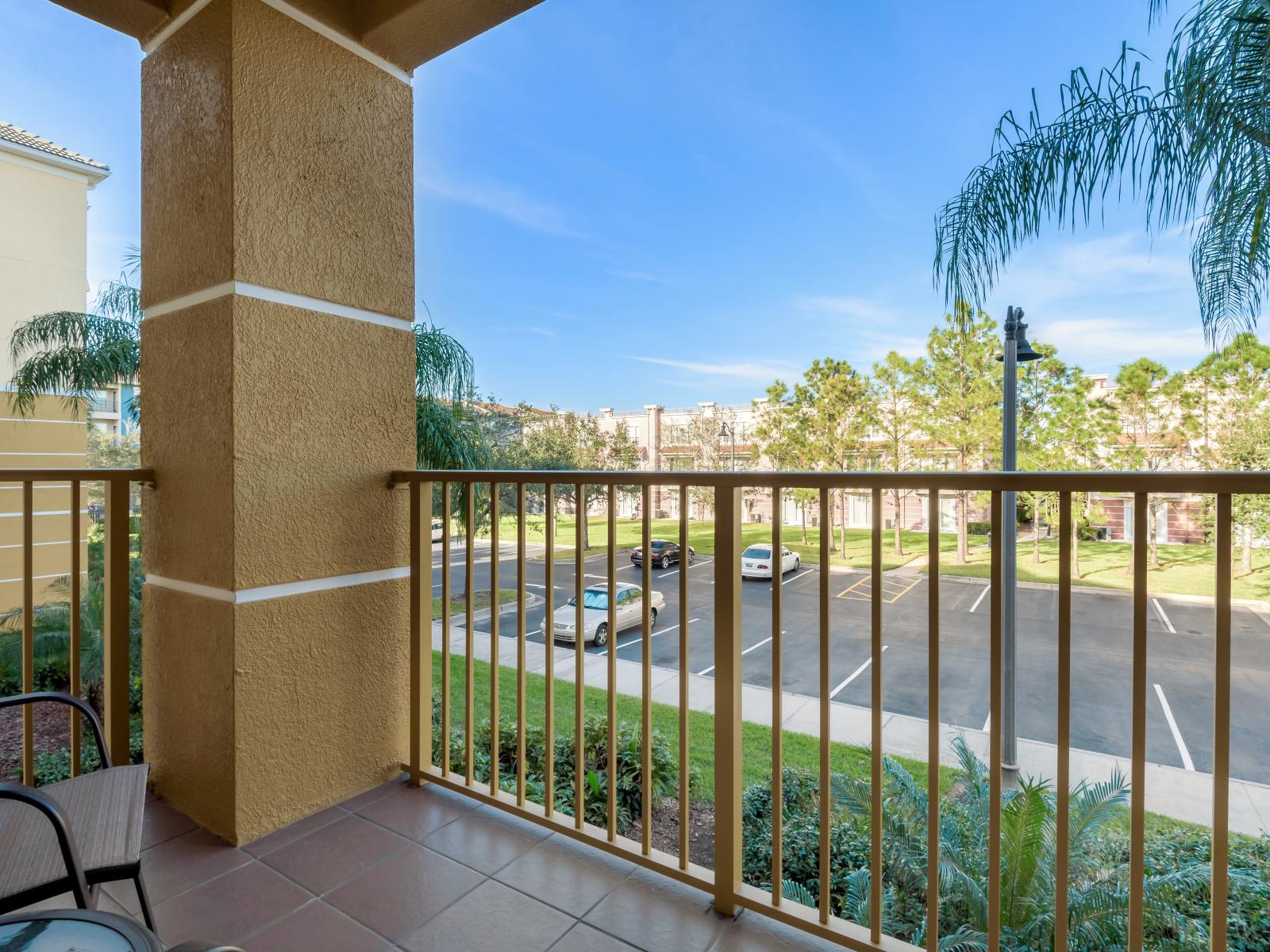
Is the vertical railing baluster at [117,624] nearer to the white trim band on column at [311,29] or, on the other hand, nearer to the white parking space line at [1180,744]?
the white trim band on column at [311,29]

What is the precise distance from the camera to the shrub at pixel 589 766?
2766 millimetres

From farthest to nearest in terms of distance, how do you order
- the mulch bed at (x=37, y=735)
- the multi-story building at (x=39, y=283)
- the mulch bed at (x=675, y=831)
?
the multi-story building at (x=39, y=283) < the mulch bed at (x=37, y=735) < the mulch bed at (x=675, y=831)

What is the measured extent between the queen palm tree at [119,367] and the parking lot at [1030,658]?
1.17 meters

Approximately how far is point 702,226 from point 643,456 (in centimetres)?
1405

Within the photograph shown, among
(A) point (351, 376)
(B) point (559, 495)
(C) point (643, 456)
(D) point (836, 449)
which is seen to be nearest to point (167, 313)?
(A) point (351, 376)

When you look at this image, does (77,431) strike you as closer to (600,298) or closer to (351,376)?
(351,376)

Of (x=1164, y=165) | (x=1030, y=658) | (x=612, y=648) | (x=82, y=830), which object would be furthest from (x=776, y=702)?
(x=1030, y=658)

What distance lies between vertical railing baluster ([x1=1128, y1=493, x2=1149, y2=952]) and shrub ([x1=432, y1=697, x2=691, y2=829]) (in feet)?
6.08

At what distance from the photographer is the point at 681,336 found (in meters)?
22.5

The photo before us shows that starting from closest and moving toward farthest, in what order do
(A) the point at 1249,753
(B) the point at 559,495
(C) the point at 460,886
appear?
(C) the point at 460,886
(B) the point at 559,495
(A) the point at 1249,753

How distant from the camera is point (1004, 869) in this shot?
7.25 feet

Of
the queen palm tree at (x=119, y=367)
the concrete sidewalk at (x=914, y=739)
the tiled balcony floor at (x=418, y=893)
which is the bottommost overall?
the concrete sidewalk at (x=914, y=739)

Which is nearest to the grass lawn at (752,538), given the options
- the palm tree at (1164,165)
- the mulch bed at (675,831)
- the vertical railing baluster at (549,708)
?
the vertical railing baluster at (549,708)

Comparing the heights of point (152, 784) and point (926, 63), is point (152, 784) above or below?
below
